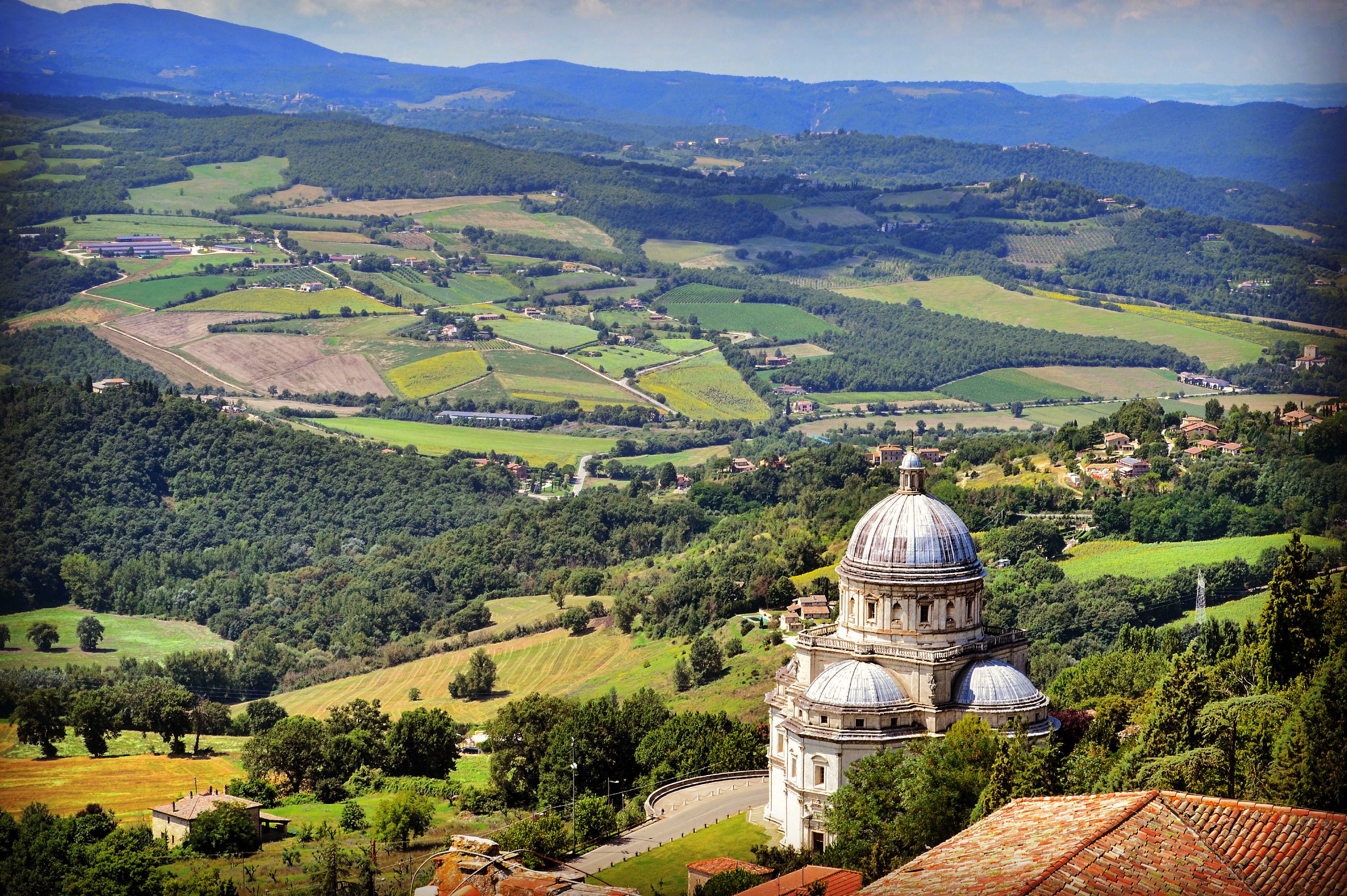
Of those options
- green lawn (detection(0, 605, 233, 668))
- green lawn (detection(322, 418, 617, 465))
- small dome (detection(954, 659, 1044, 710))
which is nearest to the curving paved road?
small dome (detection(954, 659, 1044, 710))

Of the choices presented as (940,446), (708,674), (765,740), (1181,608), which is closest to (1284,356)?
(940,446)

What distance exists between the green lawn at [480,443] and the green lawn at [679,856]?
13002 centimetres

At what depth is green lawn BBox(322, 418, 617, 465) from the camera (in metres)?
189

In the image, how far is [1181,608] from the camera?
89125 mm

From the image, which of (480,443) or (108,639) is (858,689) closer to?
(108,639)

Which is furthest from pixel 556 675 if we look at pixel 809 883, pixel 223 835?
pixel 809 883

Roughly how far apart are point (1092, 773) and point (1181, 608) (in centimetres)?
4360

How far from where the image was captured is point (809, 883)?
45.3 meters

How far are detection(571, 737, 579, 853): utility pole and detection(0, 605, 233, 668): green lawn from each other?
6486cm

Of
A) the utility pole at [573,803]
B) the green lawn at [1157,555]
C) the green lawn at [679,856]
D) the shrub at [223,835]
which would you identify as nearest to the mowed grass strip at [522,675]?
the utility pole at [573,803]

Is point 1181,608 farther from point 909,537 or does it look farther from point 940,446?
point 940,446

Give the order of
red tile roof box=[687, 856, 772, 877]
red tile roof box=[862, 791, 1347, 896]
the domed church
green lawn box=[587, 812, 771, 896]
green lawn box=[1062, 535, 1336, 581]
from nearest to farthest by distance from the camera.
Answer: red tile roof box=[862, 791, 1347, 896] → red tile roof box=[687, 856, 772, 877] → green lawn box=[587, 812, 771, 896] → the domed church → green lawn box=[1062, 535, 1336, 581]

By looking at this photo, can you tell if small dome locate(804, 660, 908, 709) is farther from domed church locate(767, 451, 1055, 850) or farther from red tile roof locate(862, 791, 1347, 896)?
red tile roof locate(862, 791, 1347, 896)

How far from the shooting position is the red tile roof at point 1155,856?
1130 inches
